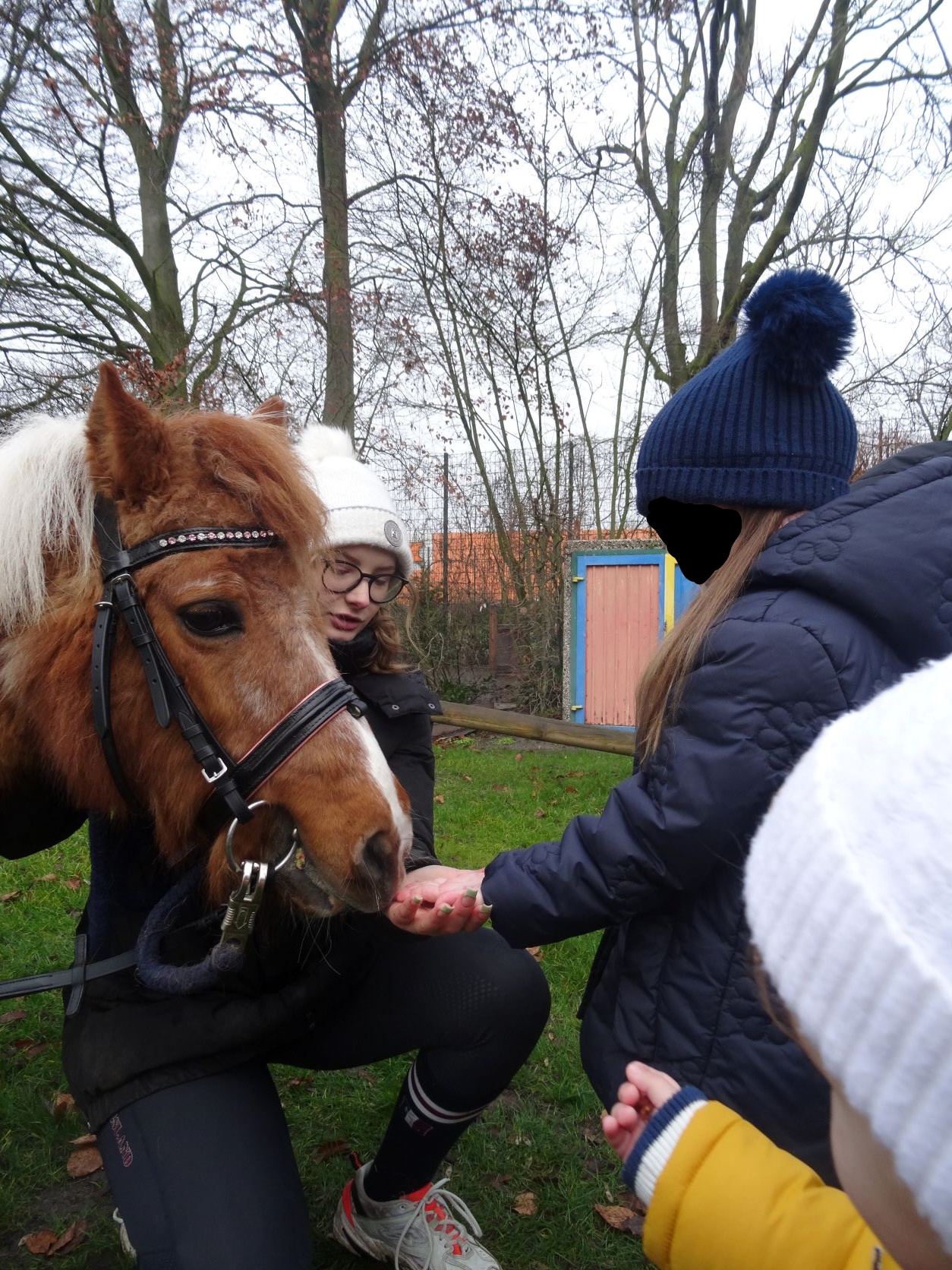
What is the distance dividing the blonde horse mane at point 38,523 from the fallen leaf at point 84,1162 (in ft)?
7.00

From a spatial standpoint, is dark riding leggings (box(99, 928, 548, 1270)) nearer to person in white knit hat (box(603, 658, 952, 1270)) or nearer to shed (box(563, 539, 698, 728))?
person in white knit hat (box(603, 658, 952, 1270))

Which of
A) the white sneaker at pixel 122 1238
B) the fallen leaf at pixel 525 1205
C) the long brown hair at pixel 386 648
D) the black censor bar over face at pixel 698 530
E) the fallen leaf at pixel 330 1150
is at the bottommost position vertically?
the fallen leaf at pixel 330 1150

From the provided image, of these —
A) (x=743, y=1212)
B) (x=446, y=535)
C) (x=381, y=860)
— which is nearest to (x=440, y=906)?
(x=381, y=860)

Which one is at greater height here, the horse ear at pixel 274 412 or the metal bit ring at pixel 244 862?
the horse ear at pixel 274 412

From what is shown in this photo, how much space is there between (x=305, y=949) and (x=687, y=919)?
106 centimetres

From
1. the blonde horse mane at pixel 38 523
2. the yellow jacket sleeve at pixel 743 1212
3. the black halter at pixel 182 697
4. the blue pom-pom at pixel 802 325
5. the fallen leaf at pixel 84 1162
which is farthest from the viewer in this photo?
the fallen leaf at pixel 84 1162

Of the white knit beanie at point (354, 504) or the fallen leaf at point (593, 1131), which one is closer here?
the white knit beanie at point (354, 504)

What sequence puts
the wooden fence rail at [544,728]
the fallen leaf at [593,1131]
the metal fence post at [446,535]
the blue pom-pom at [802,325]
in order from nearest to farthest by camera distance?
the blue pom-pom at [802,325] → the fallen leaf at [593,1131] → the wooden fence rail at [544,728] → the metal fence post at [446,535]

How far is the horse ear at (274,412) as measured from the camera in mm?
2408

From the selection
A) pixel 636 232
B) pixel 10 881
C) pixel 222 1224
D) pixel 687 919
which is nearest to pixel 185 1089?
pixel 222 1224

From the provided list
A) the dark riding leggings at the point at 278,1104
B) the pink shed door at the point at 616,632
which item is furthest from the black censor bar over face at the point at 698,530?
the pink shed door at the point at 616,632

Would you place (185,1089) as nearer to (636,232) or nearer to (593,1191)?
(593,1191)

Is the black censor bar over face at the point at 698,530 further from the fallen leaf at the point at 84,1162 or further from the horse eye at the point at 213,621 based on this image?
the fallen leaf at the point at 84,1162

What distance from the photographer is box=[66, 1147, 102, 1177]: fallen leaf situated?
Answer: 283cm
